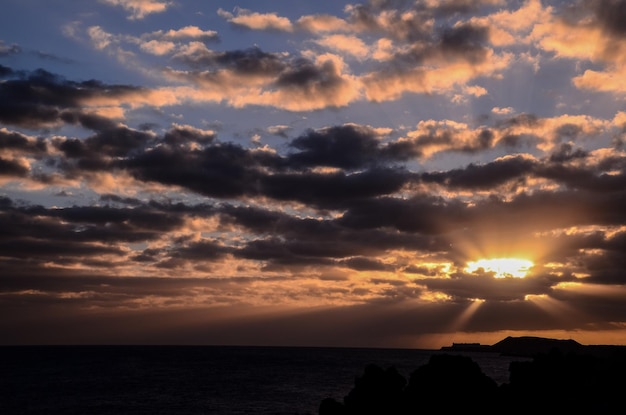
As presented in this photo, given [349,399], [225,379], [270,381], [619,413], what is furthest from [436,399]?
[225,379]

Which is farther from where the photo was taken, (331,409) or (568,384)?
(568,384)

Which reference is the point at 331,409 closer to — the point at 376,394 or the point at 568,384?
the point at 376,394

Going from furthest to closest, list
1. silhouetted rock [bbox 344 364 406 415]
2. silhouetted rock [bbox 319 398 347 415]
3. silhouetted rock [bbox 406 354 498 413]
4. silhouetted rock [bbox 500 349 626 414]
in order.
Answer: silhouetted rock [bbox 319 398 347 415] < silhouetted rock [bbox 344 364 406 415] < silhouetted rock [bbox 406 354 498 413] < silhouetted rock [bbox 500 349 626 414]

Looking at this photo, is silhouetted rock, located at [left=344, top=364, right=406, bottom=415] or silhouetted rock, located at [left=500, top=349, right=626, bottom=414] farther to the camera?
silhouetted rock, located at [left=344, top=364, right=406, bottom=415]

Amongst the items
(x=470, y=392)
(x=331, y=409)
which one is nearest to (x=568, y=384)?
(x=470, y=392)

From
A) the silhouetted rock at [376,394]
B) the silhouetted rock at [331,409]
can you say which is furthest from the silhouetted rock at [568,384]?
the silhouetted rock at [331,409]

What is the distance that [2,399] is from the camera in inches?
4473

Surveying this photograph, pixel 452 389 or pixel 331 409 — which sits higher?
pixel 452 389

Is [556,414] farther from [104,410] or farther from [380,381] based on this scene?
[104,410]

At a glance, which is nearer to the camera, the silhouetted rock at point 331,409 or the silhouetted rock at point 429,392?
the silhouetted rock at point 429,392

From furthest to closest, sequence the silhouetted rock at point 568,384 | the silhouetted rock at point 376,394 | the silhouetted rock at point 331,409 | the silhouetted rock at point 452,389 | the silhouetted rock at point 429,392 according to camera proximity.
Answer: the silhouetted rock at point 331,409
the silhouetted rock at point 376,394
the silhouetted rock at point 429,392
the silhouetted rock at point 452,389
the silhouetted rock at point 568,384

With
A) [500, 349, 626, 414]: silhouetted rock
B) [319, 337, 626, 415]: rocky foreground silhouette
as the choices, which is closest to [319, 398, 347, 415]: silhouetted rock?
[319, 337, 626, 415]: rocky foreground silhouette

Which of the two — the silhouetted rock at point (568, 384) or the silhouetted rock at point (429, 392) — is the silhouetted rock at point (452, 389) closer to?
the silhouetted rock at point (429, 392)

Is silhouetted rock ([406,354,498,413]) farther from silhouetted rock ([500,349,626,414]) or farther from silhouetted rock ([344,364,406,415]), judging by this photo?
silhouetted rock ([500,349,626,414])
